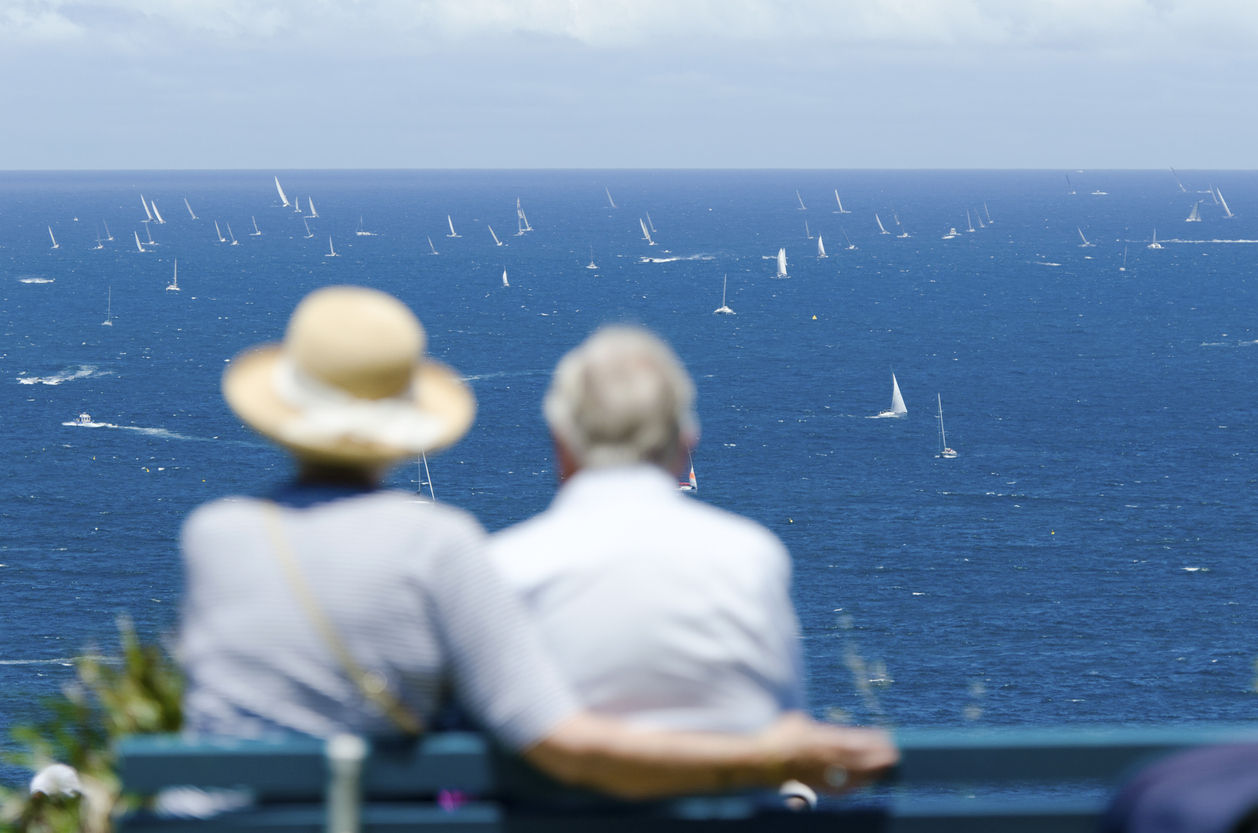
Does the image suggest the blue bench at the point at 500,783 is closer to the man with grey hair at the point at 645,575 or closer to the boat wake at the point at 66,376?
the man with grey hair at the point at 645,575

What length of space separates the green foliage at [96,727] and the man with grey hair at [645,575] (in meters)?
1.63

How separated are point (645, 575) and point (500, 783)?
615mm

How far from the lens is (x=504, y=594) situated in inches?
141

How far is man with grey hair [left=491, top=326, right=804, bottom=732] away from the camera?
380 cm

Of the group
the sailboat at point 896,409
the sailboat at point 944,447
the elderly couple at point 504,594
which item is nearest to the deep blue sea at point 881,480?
the sailboat at point 944,447

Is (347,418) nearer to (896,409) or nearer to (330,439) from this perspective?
(330,439)

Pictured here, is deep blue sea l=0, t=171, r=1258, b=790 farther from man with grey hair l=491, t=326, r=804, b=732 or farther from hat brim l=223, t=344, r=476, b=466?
man with grey hair l=491, t=326, r=804, b=732

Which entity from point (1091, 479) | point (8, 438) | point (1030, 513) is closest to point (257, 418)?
point (1030, 513)

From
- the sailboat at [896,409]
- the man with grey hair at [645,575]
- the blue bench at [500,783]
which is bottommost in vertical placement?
the blue bench at [500,783]

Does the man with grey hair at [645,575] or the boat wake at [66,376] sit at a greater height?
the boat wake at [66,376]

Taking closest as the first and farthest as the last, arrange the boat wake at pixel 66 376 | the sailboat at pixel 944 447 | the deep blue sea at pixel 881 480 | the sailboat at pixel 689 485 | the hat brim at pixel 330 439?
the hat brim at pixel 330 439, the deep blue sea at pixel 881 480, the sailboat at pixel 689 485, the sailboat at pixel 944 447, the boat wake at pixel 66 376

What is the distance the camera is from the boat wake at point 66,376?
447ft

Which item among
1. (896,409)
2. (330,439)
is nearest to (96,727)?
(330,439)

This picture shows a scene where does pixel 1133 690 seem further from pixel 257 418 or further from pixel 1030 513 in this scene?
pixel 257 418
